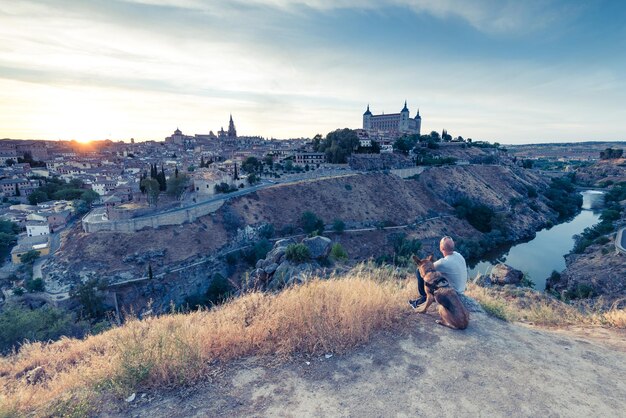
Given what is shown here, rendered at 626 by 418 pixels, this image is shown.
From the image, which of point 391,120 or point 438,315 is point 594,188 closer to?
point 391,120

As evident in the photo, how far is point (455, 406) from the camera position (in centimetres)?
291

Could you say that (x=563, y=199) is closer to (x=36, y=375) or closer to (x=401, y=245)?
(x=401, y=245)

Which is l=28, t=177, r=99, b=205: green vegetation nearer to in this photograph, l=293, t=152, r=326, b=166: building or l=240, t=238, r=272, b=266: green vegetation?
l=240, t=238, r=272, b=266: green vegetation

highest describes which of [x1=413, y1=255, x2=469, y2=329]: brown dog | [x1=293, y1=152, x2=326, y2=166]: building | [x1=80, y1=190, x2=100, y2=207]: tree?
[x1=293, y1=152, x2=326, y2=166]: building

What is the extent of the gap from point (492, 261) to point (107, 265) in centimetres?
4201

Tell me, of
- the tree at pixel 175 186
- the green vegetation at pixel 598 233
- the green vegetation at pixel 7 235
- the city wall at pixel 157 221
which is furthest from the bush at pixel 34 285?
the green vegetation at pixel 598 233

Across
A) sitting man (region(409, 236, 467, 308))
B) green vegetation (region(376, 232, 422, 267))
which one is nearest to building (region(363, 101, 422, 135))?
green vegetation (region(376, 232, 422, 267))

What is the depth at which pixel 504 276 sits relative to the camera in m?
14.4

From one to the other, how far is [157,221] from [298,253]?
80.2ft

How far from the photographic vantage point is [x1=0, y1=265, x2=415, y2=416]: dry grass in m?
3.14

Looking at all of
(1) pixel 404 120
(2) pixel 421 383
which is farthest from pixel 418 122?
(2) pixel 421 383

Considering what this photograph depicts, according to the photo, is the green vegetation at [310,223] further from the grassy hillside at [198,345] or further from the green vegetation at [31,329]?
the grassy hillside at [198,345]

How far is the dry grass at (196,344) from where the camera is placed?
3137 millimetres

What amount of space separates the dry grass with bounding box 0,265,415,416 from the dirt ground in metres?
0.20
